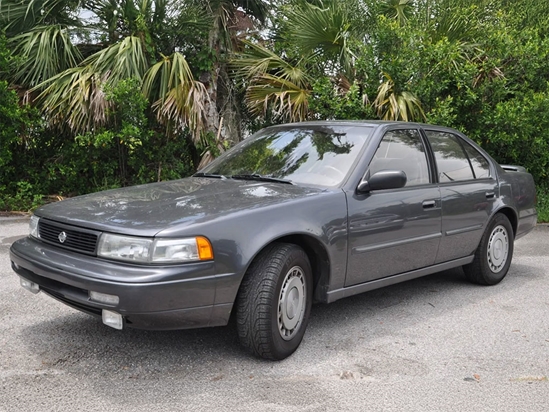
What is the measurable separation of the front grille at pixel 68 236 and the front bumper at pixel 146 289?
6cm

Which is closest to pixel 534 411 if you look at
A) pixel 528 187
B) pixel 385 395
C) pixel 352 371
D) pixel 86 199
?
pixel 385 395

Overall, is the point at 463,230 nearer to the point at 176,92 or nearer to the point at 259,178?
the point at 259,178

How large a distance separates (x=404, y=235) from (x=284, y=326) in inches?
52.1

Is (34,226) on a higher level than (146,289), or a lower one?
higher

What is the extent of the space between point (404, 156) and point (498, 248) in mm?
1625

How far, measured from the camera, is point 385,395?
11.3 ft

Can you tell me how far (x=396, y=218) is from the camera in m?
4.64

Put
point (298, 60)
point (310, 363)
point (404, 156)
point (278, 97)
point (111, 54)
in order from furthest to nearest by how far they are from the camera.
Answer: point (298, 60) → point (278, 97) → point (111, 54) → point (404, 156) → point (310, 363)

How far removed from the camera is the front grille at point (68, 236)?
3645mm

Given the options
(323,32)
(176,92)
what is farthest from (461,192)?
(323,32)

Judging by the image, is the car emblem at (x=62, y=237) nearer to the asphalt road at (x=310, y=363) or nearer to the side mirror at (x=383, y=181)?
the asphalt road at (x=310, y=363)

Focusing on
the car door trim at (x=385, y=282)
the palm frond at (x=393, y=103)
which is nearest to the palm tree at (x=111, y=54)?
the palm frond at (x=393, y=103)

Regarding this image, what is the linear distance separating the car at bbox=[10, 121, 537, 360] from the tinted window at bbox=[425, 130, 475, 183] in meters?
0.01

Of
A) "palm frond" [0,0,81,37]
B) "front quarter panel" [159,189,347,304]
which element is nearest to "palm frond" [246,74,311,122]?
"palm frond" [0,0,81,37]
